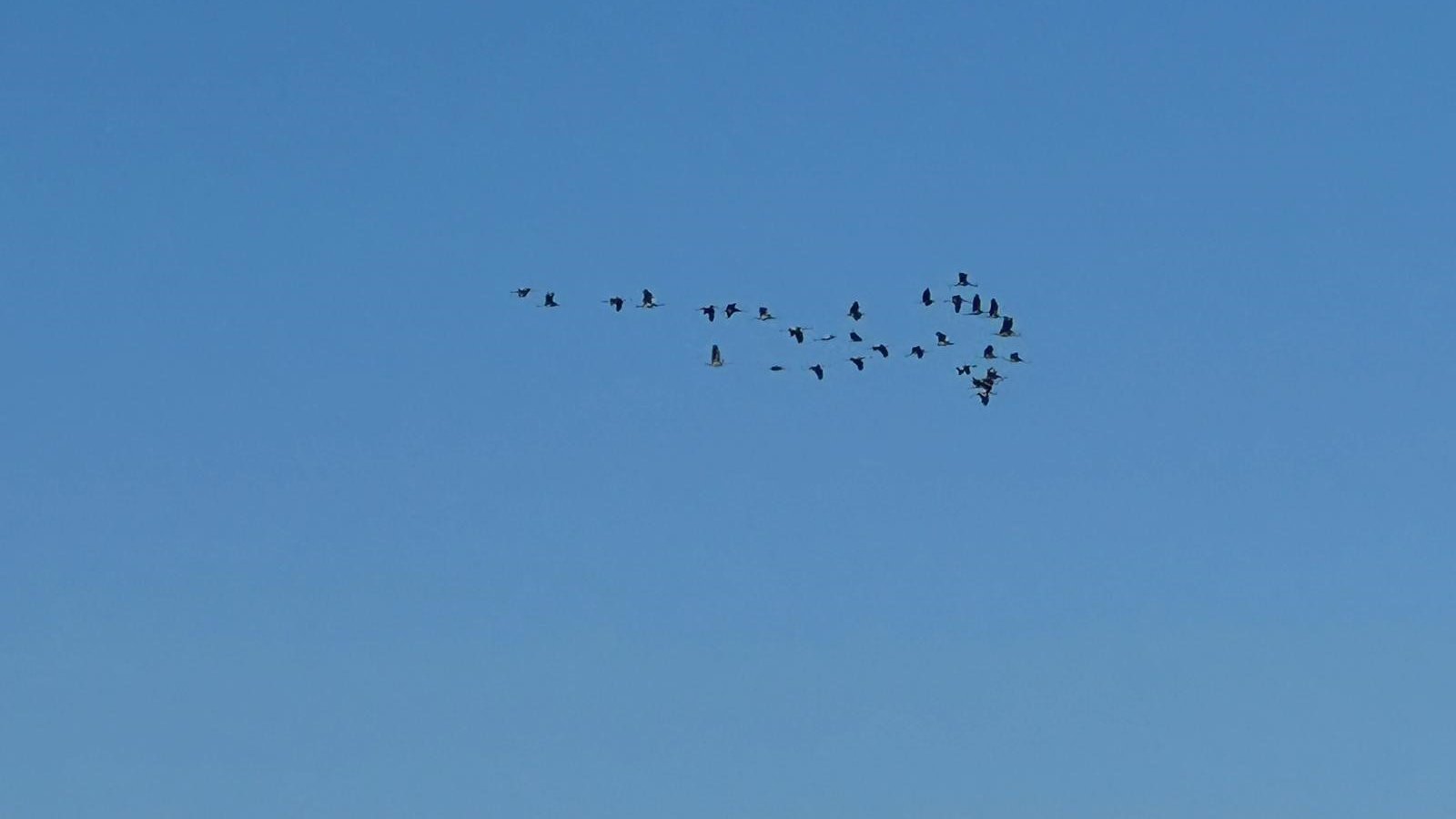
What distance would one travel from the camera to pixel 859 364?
110 m

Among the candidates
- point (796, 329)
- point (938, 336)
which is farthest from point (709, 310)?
point (938, 336)

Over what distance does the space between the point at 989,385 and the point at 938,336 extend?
450cm

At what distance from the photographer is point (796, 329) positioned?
113m

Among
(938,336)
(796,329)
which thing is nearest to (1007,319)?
(938,336)

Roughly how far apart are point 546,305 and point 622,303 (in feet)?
16.0

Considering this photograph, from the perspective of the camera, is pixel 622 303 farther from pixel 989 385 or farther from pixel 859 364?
pixel 989 385

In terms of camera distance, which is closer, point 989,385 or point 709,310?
point 989,385

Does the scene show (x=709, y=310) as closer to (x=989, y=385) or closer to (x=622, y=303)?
(x=622, y=303)

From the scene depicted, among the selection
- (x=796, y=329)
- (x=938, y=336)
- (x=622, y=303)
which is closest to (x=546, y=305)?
(x=622, y=303)

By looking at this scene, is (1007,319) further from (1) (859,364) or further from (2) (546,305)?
(2) (546,305)

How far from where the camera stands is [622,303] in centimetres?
11088

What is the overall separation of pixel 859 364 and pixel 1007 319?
32.3 feet

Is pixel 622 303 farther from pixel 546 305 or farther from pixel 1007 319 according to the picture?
pixel 1007 319

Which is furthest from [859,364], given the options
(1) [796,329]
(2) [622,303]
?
(2) [622,303]
